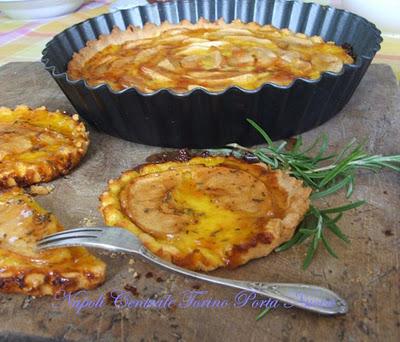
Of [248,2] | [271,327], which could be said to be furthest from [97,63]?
[271,327]

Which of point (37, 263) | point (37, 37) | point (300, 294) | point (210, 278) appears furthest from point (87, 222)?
point (37, 37)

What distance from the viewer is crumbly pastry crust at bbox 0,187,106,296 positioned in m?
1.31

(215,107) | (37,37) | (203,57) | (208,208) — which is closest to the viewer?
(208,208)

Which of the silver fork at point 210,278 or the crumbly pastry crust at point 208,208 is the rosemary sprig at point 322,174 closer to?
the crumbly pastry crust at point 208,208

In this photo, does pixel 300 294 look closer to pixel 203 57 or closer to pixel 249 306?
pixel 249 306

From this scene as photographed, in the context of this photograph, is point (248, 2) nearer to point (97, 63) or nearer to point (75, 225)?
point (97, 63)

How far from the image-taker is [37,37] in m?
3.71

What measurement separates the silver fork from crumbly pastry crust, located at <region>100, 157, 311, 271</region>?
0.23 ft

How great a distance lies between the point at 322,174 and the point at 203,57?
2.96 ft

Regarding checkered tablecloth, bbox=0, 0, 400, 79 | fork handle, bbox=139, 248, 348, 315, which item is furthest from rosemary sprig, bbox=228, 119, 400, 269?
checkered tablecloth, bbox=0, 0, 400, 79

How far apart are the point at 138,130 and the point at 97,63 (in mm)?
614

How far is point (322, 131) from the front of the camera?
2080 millimetres

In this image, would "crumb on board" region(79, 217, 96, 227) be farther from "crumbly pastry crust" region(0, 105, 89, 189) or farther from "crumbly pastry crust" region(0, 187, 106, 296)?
"crumbly pastry crust" region(0, 105, 89, 189)

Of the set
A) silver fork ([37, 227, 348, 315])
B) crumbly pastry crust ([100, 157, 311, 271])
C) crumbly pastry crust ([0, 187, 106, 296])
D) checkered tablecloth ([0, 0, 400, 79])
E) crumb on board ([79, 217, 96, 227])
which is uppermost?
silver fork ([37, 227, 348, 315])
